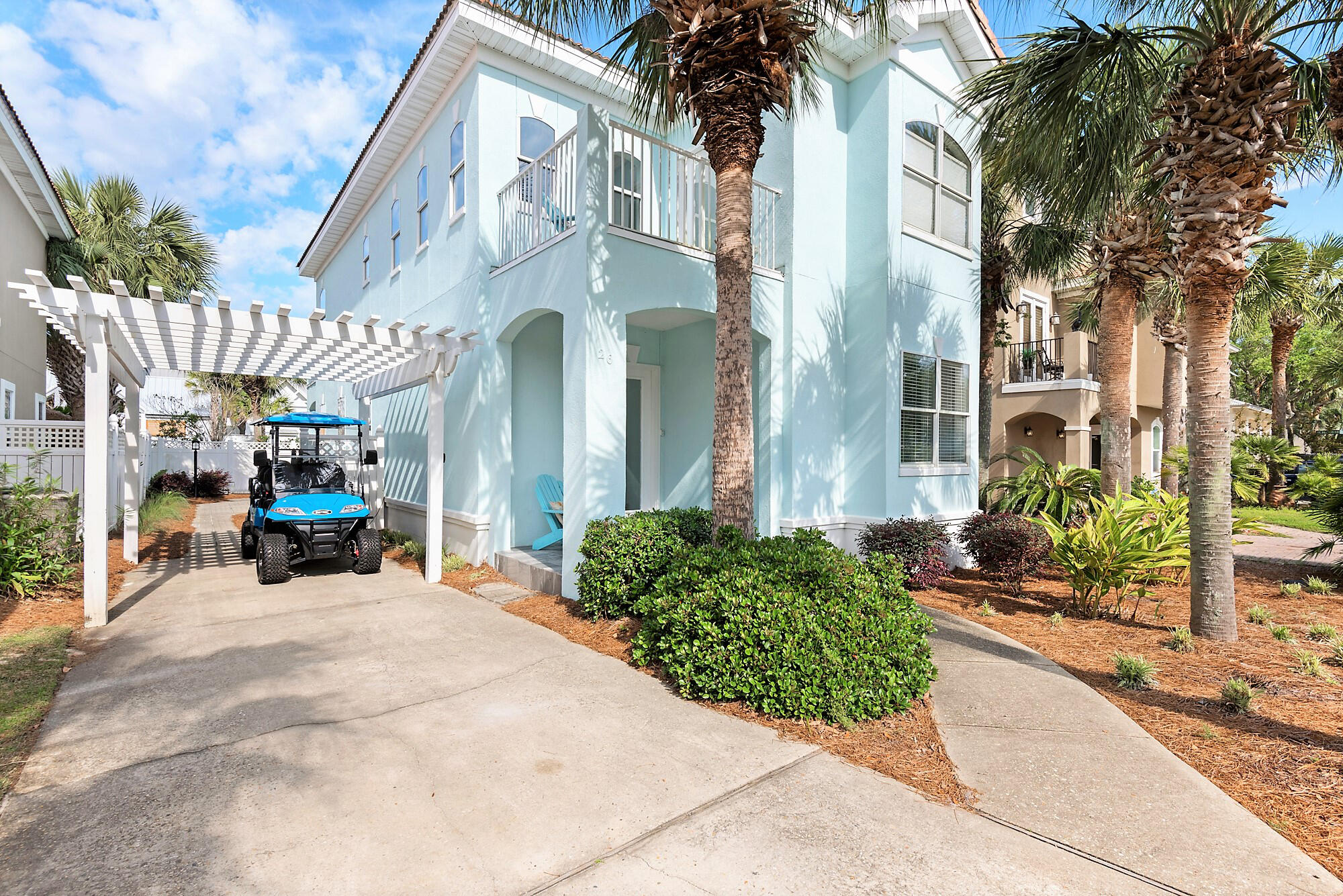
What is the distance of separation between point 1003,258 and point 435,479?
1117 cm

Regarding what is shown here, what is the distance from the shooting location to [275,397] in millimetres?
29484

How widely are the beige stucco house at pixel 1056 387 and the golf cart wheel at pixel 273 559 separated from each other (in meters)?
16.0

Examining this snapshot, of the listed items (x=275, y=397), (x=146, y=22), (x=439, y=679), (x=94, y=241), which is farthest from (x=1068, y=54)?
(x=275, y=397)

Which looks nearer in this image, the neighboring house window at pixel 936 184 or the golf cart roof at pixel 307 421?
the neighboring house window at pixel 936 184

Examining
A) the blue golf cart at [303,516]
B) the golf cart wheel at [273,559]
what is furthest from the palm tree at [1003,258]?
the golf cart wheel at [273,559]

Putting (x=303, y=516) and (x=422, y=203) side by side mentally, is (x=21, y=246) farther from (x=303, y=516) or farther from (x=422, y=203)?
(x=303, y=516)

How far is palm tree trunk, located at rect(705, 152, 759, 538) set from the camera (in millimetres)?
5660

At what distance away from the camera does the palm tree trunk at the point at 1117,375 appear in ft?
32.8

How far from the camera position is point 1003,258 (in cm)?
1239

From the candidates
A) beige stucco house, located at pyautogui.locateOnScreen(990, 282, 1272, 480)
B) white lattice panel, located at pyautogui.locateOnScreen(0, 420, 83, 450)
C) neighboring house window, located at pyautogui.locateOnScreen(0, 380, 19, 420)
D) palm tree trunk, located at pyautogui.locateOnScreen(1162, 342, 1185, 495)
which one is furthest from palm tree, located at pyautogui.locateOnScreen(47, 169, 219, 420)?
palm tree trunk, located at pyautogui.locateOnScreen(1162, 342, 1185, 495)

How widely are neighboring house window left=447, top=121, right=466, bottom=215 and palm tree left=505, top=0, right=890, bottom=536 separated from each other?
162 inches

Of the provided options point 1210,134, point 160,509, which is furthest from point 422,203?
point 1210,134

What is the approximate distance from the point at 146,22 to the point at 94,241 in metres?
9.05

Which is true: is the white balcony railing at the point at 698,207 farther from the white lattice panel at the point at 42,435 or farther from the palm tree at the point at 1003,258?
the white lattice panel at the point at 42,435
